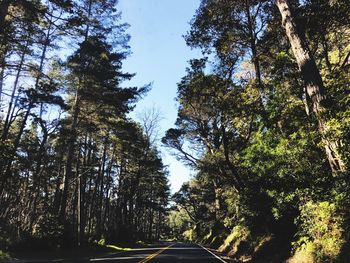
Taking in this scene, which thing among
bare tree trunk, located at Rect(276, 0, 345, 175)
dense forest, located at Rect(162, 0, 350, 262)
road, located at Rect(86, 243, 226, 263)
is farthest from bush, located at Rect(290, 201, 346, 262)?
road, located at Rect(86, 243, 226, 263)

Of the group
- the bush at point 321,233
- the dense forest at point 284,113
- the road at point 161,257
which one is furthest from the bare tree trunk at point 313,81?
the road at point 161,257

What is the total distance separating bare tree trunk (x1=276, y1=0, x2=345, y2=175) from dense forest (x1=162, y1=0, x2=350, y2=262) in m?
0.02

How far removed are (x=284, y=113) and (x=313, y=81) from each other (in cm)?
459

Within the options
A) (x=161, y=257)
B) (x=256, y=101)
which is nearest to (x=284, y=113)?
(x=256, y=101)

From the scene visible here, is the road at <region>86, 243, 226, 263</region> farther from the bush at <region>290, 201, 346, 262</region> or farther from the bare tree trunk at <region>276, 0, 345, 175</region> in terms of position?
the bare tree trunk at <region>276, 0, 345, 175</region>

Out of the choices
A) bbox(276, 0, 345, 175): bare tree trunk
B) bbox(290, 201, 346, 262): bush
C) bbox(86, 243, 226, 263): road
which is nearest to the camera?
bbox(276, 0, 345, 175): bare tree trunk

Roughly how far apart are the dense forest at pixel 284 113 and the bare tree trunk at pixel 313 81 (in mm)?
24

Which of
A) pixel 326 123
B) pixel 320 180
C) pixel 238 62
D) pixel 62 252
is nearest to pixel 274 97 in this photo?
pixel 320 180

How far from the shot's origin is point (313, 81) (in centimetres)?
879

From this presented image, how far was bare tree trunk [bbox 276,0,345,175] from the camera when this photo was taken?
328 inches

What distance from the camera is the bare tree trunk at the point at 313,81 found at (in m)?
8.33

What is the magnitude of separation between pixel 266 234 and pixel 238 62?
919 centimetres

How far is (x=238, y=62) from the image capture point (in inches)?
728

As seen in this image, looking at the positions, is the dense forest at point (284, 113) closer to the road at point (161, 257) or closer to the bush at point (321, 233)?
the bush at point (321, 233)
